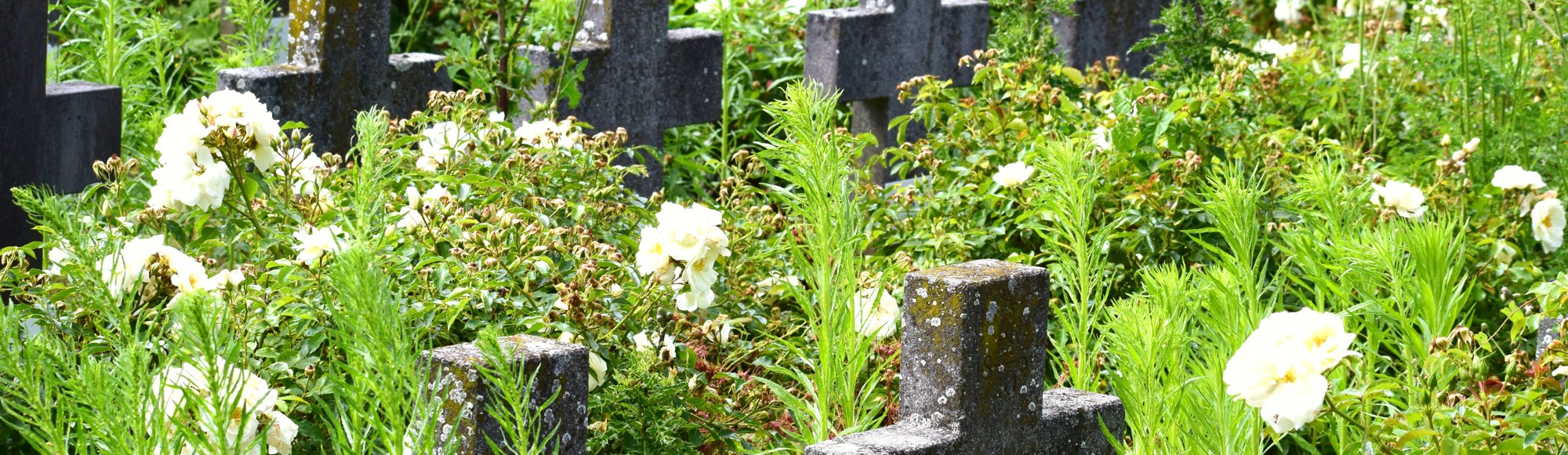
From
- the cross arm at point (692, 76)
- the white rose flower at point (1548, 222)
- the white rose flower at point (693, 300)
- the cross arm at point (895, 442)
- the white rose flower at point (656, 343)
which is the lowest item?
the cross arm at point (895, 442)

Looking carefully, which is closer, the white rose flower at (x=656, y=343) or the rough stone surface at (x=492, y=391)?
the rough stone surface at (x=492, y=391)

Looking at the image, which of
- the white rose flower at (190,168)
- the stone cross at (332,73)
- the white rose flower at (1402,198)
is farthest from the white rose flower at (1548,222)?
the white rose flower at (190,168)

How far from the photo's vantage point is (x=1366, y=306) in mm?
1963

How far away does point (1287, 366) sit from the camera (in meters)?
1.62

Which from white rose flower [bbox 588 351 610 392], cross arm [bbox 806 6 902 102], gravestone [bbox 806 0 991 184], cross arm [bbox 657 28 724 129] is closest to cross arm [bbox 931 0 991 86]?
gravestone [bbox 806 0 991 184]

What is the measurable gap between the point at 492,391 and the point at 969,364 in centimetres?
58

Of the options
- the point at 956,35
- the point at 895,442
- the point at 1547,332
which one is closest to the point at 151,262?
the point at 895,442

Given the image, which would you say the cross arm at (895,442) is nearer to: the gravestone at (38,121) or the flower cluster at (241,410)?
the flower cluster at (241,410)

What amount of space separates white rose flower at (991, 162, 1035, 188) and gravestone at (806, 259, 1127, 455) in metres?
1.04

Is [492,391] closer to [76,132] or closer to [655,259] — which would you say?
[655,259]

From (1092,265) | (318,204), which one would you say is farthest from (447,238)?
(1092,265)

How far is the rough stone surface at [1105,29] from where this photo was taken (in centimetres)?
461

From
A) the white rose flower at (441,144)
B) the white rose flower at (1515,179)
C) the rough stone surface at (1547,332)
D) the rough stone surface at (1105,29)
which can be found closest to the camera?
the rough stone surface at (1547,332)

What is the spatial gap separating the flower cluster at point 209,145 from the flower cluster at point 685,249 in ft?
1.90
